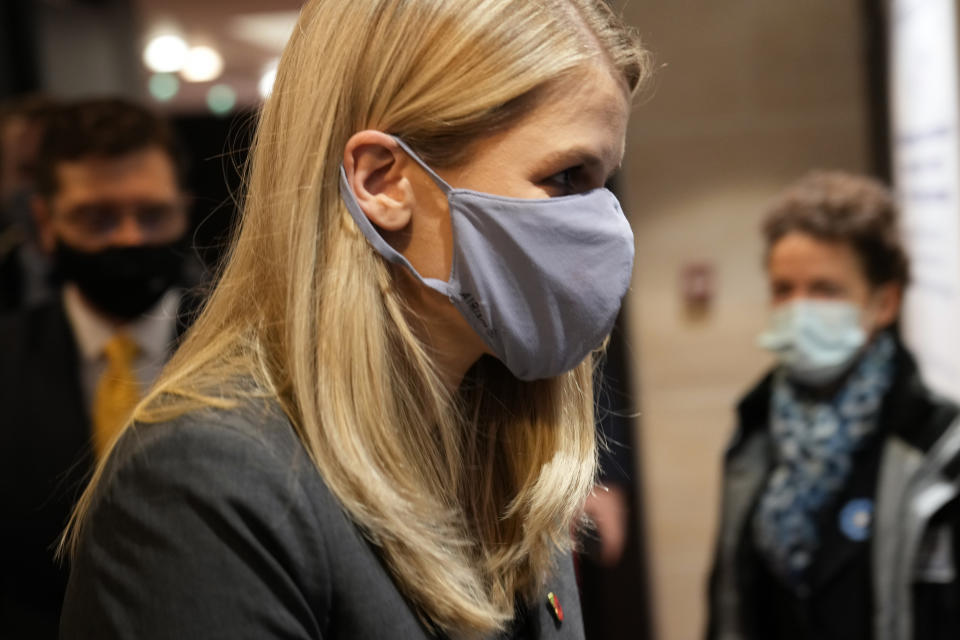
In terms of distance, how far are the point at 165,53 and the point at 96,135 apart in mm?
2258

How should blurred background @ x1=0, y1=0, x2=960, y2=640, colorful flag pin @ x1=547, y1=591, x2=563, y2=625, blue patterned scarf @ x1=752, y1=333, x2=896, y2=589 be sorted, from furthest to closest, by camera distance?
blurred background @ x1=0, y1=0, x2=960, y2=640
blue patterned scarf @ x1=752, y1=333, x2=896, y2=589
colorful flag pin @ x1=547, y1=591, x2=563, y2=625

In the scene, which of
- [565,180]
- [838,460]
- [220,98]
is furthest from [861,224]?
[220,98]

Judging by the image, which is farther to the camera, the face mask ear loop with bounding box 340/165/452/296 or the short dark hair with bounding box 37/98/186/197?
the short dark hair with bounding box 37/98/186/197

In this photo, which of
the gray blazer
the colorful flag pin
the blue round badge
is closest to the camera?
the gray blazer

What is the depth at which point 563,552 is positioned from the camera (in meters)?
1.16

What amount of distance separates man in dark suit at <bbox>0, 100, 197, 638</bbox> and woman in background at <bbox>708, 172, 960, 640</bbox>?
149 cm

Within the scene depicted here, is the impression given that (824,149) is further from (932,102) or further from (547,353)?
(547,353)

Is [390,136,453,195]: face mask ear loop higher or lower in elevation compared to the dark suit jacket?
higher

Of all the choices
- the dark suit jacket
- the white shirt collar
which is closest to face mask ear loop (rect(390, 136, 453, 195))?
the dark suit jacket

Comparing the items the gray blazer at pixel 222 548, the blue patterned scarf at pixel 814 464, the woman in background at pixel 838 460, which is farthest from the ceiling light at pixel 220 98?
the gray blazer at pixel 222 548

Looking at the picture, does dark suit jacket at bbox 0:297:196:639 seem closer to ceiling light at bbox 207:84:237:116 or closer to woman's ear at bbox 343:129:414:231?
woman's ear at bbox 343:129:414:231

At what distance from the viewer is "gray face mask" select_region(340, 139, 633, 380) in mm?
986

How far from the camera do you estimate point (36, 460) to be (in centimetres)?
207

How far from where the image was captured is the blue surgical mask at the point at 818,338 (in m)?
2.35
